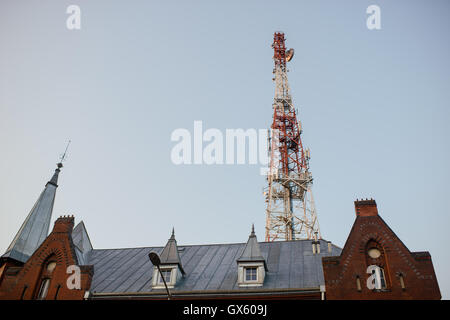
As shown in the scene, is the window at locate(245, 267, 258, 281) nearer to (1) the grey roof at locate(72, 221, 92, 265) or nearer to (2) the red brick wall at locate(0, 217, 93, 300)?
(2) the red brick wall at locate(0, 217, 93, 300)

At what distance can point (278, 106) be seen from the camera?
48.5 m

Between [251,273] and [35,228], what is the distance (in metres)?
17.8

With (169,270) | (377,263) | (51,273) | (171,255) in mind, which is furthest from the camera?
(171,255)

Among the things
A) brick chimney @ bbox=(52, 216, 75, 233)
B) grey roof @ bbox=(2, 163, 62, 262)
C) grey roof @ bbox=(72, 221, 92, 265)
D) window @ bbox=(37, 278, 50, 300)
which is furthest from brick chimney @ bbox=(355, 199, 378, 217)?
grey roof @ bbox=(2, 163, 62, 262)

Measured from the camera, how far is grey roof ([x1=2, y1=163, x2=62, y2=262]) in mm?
30562

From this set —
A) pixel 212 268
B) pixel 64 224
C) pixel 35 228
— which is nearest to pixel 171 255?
pixel 212 268

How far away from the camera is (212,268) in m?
28.5

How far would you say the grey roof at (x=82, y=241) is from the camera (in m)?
31.7

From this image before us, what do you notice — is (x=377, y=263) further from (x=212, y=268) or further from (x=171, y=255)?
(x=171, y=255)
